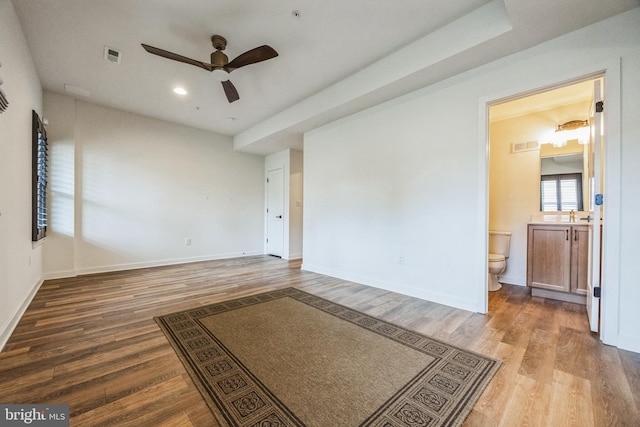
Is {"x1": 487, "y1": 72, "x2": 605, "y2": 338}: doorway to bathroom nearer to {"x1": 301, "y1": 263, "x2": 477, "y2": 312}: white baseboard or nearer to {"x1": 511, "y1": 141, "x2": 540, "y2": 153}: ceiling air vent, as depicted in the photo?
{"x1": 511, "y1": 141, "x2": 540, "y2": 153}: ceiling air vent

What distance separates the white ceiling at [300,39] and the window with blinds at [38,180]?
2.49ft

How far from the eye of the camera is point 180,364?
1707 mm

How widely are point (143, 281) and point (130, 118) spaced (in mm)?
2841

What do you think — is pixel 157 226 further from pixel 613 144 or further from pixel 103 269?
pixel 613 144

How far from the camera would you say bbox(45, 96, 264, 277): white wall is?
3883mm

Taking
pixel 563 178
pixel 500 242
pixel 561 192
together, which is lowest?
pixel 500 242

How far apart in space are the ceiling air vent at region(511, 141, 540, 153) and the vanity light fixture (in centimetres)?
19

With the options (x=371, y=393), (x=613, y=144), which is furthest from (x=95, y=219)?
(x=613, y=144)

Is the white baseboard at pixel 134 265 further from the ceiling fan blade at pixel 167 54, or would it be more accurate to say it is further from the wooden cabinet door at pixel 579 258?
the wooden cabinet door at pixel 579 258

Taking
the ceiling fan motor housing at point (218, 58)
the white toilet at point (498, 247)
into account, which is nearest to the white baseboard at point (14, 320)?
the ceiling fan motor housing at point (218, 58)

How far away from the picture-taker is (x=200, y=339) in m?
2.03

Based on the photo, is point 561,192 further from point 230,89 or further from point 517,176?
point 230,89

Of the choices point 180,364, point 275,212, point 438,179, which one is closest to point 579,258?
point 438,179

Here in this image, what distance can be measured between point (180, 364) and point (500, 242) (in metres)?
4.14
